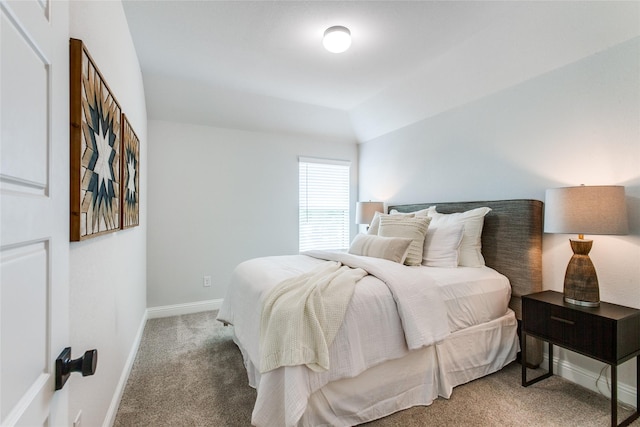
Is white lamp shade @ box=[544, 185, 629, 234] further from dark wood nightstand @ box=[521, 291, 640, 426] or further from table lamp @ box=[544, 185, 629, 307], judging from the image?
dark wood nightstand @ box=[521, 291, 640, 426]

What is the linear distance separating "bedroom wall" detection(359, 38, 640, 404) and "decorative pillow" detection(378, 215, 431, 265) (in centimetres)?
71

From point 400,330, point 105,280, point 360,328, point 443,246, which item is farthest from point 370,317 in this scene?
point 105,280

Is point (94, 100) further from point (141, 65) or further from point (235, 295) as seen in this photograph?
point (141, 65)

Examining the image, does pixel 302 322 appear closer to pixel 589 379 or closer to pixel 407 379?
pixel 407 379

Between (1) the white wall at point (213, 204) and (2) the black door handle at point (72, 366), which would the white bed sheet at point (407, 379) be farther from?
(1) the white wall at point (213, 204)

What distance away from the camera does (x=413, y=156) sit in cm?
374

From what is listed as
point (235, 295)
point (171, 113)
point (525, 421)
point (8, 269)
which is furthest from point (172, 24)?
point (525, 421)

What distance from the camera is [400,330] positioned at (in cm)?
181

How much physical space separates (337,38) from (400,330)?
219cm

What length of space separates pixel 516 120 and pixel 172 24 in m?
2.97

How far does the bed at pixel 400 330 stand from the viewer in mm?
1575

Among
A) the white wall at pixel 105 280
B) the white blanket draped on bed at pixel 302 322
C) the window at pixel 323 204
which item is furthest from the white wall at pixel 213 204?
the white blanket draped on bed at pixel 302 322

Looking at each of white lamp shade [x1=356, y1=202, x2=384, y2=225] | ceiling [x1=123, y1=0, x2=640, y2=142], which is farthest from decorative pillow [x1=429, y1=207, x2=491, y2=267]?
white lamp shade [x1=356, y1=202, x2=384, y2=225]

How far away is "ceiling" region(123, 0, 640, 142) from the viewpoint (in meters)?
2.10
